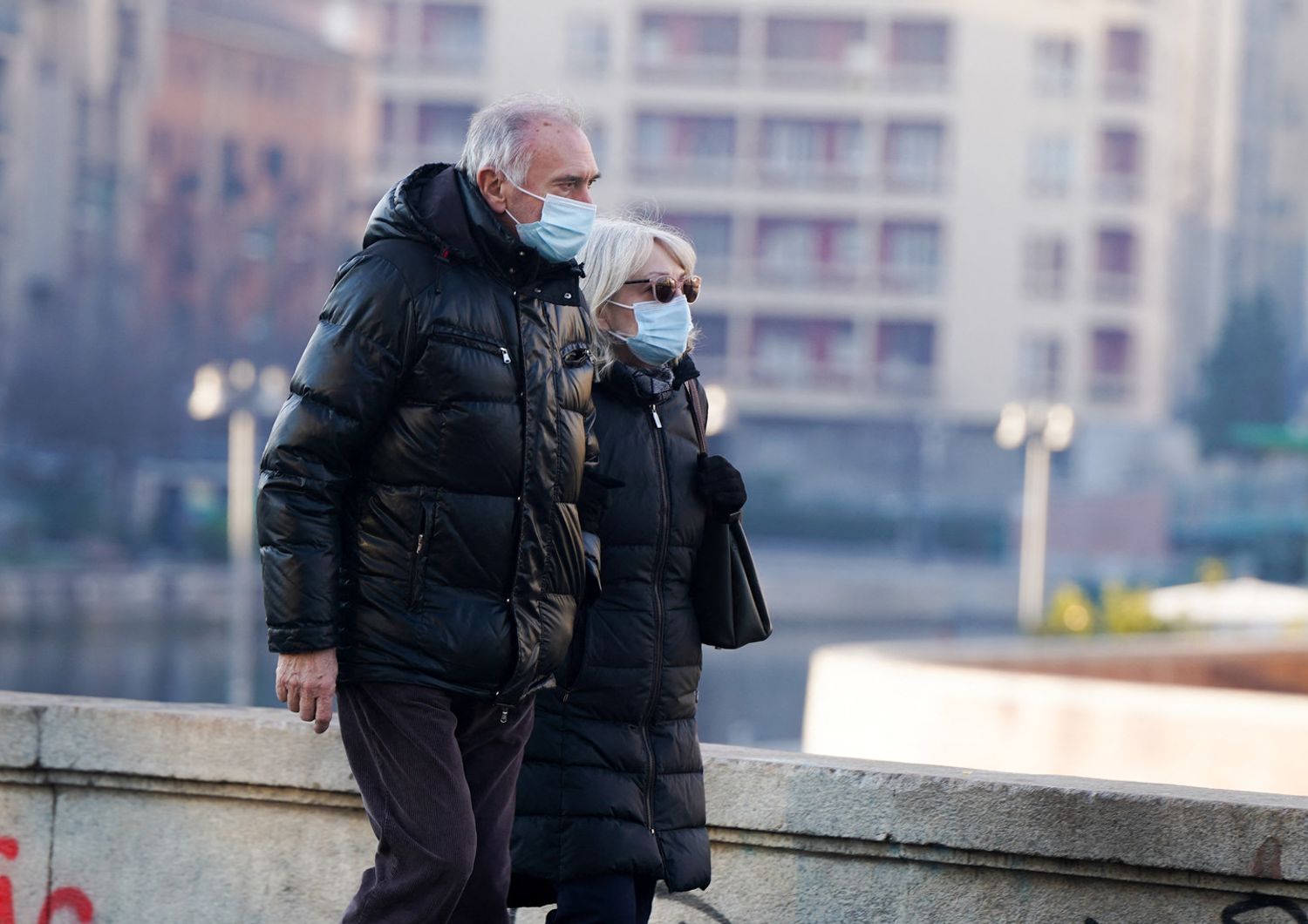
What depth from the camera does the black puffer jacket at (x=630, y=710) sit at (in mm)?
Result: 3762

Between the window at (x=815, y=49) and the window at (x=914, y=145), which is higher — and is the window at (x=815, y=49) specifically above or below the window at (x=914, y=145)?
above

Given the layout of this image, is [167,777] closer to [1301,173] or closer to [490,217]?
[490,217]

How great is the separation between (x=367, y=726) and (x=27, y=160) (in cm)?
5453

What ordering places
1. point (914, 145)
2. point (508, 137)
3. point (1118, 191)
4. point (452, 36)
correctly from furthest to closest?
point (452, 36), point (914, 145), point (1118, 191), point (508, 137)

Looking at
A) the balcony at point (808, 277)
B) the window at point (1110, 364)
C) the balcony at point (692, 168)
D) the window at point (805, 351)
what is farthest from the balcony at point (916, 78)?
the window at point (1110, 364)

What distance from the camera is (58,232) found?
181ft

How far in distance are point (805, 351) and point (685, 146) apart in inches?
318

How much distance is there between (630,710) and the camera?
3.83 meters

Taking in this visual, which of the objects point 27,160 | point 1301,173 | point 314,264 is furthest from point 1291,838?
point 1301,173

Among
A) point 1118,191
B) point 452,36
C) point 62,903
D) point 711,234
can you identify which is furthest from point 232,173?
point 62,903

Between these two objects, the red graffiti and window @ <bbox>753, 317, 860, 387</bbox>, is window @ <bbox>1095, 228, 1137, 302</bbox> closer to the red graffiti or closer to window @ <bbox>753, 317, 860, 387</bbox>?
window @ <bbox>753, 317, 860, 387</bbox>

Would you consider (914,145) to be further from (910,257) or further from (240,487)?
(240,487)

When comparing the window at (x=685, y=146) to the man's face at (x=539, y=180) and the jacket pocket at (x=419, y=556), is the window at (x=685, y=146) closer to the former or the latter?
the man's face at (x=539, y=180)

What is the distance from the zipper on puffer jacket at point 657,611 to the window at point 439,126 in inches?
2479
